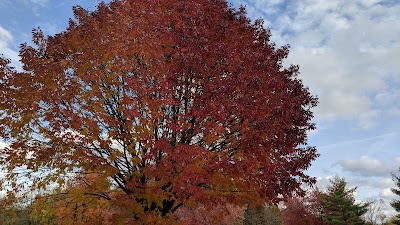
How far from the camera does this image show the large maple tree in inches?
382

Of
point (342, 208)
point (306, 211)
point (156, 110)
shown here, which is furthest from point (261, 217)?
point (156, 110)

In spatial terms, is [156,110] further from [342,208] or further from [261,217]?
[261,217]

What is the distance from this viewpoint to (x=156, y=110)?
10.2 m

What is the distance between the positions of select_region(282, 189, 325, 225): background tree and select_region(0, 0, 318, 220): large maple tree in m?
38.8

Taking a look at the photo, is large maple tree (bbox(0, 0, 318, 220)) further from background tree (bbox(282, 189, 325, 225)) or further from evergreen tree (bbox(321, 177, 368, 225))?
background tree (bbox(282, 189, 325, 225))

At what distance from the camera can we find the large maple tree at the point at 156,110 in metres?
9.71

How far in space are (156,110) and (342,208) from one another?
37.1 m

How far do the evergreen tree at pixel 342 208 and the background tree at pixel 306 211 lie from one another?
4.29m

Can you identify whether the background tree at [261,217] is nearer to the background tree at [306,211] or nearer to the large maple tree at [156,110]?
the background tree at [306,211]

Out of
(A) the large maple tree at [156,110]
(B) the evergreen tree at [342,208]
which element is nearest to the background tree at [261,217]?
(B) the evergreen tree at [342,208]

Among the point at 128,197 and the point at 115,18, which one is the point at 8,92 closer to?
the point at 115,18

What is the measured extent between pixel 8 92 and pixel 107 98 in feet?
10.3

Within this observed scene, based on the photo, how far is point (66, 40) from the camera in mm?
11617

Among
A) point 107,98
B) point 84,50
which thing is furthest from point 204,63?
point 84,50
